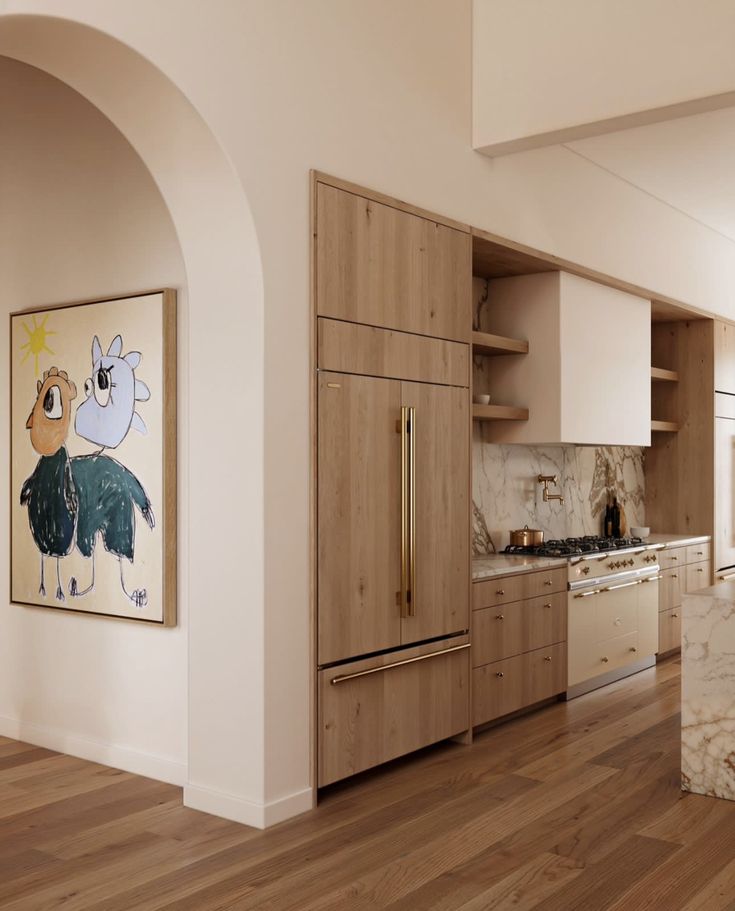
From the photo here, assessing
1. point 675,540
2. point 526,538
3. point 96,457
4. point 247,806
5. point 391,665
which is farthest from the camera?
point 675,540

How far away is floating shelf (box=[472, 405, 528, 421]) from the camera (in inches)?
204

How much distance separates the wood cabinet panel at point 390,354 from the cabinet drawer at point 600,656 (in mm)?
1873

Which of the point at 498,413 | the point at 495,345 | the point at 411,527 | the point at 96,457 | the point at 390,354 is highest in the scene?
the point at 495,345

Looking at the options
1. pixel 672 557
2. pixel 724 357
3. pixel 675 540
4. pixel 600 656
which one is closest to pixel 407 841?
pixel 600 656

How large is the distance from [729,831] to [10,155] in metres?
4.27

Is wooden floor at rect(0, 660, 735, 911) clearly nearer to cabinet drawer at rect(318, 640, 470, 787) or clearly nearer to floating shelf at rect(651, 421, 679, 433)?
cabinet drawer at rect(318, 640, 470, 787)

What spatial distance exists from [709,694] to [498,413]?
1923mm

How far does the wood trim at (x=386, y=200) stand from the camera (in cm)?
391

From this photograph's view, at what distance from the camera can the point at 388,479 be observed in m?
4.21

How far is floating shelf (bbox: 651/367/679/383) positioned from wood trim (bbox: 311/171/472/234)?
9.23ft

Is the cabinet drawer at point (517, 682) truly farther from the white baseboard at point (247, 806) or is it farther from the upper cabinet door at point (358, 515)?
the white baseboard at point (247, 806)

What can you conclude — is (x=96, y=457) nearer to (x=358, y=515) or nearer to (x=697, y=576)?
(x=358, y=515)

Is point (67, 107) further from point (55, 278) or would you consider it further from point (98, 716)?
point (98, 716)

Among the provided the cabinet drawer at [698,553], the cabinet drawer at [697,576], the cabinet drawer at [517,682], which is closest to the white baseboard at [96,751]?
the cabinet drawer at [517,682]
